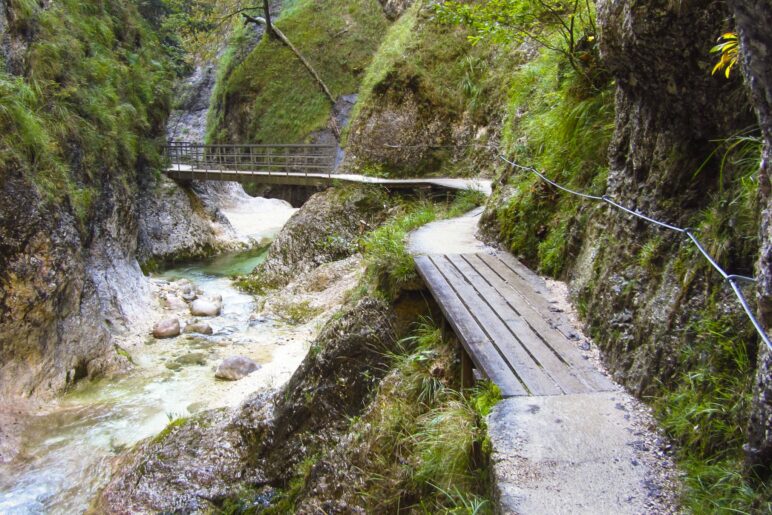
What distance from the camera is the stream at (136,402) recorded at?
6.21 m

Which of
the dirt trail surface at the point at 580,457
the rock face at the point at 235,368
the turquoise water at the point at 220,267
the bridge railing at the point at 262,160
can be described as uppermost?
the bridge railing at the point at 262,160

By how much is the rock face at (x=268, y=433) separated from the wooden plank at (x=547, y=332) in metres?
1.12

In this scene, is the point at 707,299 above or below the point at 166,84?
below

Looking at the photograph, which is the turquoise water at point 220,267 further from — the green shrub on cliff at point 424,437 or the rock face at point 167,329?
the green shrub on cliff at point 424,437

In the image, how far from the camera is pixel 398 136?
13.1 metres

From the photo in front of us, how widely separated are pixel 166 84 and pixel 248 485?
55.4 ft

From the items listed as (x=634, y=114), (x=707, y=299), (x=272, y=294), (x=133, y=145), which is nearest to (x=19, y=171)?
(x=272, y=294)

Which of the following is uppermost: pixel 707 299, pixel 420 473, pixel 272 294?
pixel 707 299

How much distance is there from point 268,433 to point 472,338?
120 inches

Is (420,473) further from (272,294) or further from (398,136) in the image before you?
(398,136)

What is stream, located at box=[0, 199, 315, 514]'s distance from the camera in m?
6.21

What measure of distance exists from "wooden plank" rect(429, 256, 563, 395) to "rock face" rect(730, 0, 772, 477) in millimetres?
1093

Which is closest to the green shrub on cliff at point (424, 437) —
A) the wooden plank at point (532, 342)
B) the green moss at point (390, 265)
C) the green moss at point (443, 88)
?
the wooden plank at point (532, 342)

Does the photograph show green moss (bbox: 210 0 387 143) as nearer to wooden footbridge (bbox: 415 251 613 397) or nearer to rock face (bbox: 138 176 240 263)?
Answer: rock face (bbox: 138 176 240 263)
